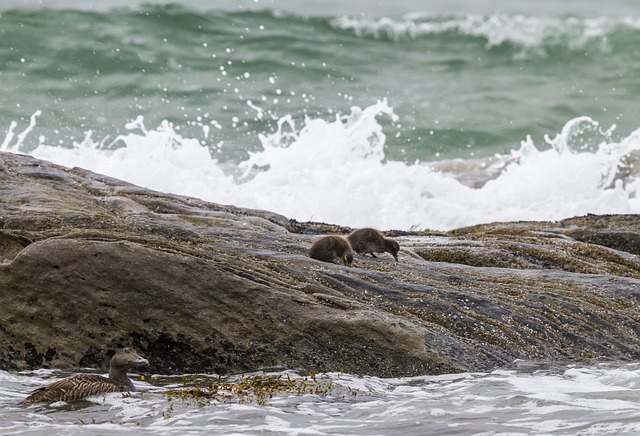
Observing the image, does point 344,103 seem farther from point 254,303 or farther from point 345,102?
point 254,303

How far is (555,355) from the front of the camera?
8789 mm

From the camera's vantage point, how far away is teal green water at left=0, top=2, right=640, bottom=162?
88.9ft

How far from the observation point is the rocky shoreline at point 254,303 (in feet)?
27.0

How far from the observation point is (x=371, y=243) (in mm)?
10969

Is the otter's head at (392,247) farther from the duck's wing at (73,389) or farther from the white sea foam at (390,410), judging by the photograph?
the duck's wing at (73,389)

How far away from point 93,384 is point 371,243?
14.0 ft

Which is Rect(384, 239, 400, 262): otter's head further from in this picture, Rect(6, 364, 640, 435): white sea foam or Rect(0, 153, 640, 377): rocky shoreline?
Rect(6, 364, 640, 435): white sea foam

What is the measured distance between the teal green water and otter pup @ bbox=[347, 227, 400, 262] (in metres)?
13.7

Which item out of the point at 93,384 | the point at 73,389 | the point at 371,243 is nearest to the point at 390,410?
the point at 93,384

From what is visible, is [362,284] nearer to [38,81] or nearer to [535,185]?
Answer: [535,185]

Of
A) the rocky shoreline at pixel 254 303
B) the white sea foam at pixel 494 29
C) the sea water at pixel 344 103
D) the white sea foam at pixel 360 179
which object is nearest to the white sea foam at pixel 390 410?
the rocky shoreline at pixel 254 303

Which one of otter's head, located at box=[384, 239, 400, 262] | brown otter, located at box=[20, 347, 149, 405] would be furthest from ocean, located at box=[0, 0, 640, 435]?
brown otter, located at box=[20, 347, 149, 405]

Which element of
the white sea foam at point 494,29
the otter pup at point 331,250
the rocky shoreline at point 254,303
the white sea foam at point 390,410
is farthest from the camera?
the white sea foam at point 494,29

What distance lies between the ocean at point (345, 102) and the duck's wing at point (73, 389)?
12719 millimetres
